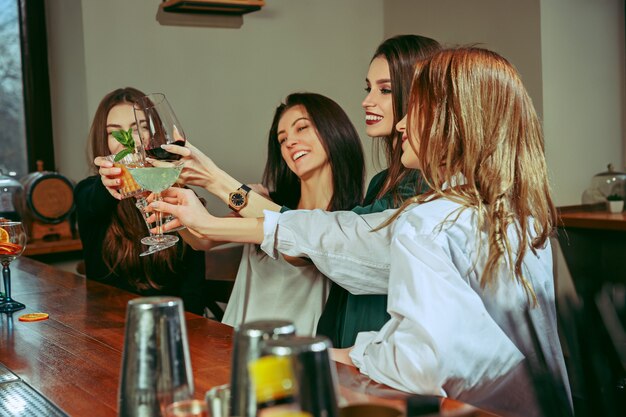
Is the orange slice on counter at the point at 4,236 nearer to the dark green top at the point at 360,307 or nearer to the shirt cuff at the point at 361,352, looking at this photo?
the dark green top at the point at 360,307

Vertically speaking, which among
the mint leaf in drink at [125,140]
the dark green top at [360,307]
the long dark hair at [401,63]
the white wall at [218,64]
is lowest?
the dark green top at [360,307]

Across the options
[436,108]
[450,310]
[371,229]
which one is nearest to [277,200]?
[371,229]

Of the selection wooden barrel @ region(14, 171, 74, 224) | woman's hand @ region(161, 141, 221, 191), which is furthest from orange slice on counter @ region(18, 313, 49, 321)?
wooden barrel @ region(14, 171, 74, 224)

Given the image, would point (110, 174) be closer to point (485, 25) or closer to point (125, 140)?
point (125, 140)

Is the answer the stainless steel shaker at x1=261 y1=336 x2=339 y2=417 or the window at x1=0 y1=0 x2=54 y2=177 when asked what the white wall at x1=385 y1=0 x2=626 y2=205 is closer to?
the window at x1=0 y1=0 x2=54 y2=177

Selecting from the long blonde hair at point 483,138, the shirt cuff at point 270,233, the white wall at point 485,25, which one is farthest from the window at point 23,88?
the long blonde hair at point 483,138

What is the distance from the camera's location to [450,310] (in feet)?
3.68

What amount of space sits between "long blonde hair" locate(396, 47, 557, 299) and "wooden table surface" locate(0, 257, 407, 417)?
0.37 metres

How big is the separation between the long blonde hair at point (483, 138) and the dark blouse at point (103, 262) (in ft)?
4.35

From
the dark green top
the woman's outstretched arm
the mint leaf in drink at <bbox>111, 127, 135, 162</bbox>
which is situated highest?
the mint leaf in drink at <bbox>111, 127, 135, 162</bbox>

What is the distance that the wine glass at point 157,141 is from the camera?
1.63 meters

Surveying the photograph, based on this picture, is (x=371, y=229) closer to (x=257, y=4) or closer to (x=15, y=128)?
(x=257, y=4)

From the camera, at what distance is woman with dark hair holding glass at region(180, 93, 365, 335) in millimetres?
2152

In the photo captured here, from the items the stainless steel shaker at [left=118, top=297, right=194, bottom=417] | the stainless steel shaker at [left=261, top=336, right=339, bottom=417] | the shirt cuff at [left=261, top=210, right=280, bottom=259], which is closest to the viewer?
the stainless steel shaker at [left=261, top=336, right=339, bottom=417]
